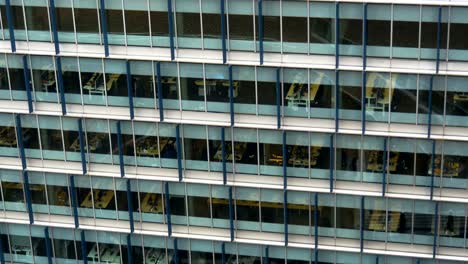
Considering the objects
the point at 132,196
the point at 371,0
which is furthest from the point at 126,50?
the point at 371,0

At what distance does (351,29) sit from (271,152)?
978 centimetres

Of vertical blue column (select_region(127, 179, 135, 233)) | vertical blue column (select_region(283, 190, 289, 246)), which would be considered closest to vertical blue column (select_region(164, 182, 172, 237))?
vertical blue column (select_region(127, 179, 135, 233))

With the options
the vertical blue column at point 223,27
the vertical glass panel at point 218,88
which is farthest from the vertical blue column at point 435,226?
the vertical blue column at point 223,27

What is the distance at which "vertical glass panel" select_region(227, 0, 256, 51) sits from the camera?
61.1 metres

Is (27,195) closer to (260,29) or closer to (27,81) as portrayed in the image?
(27,81)

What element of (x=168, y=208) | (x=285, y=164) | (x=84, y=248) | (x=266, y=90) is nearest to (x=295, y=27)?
(x=266, y=90)

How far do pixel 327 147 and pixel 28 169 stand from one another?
20.3m

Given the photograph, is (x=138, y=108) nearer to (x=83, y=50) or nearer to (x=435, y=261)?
(x=83, y=50)

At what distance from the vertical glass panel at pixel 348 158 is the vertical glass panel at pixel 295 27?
647 centimetres

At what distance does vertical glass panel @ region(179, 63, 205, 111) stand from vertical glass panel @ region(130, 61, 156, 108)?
76.5 inches

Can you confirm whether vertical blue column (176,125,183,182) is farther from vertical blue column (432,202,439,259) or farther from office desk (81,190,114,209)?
vertical blue column (432,202,439,259)

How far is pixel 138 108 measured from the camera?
6525 centimetres

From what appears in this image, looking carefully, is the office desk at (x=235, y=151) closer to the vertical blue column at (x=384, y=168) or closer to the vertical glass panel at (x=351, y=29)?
the vertical blue column at (x=384, y=168)

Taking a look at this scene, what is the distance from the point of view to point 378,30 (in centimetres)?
6041
